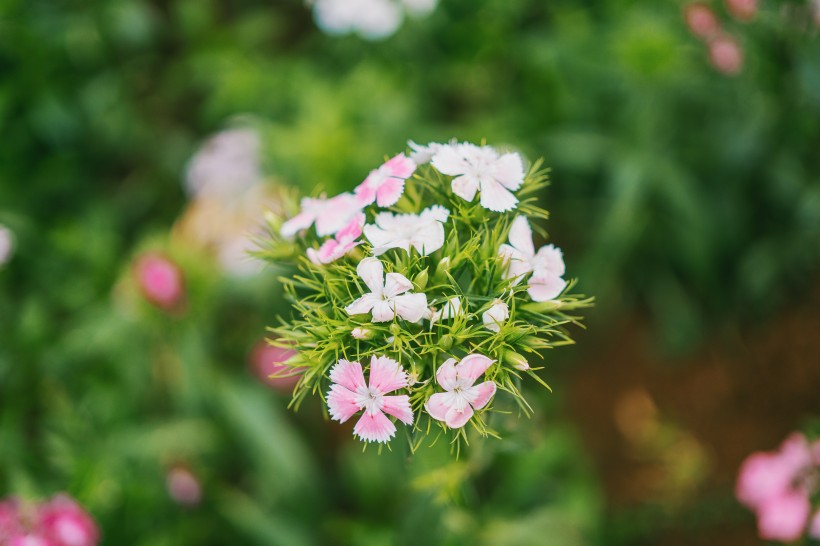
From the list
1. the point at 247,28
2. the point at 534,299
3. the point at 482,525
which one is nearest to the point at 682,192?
the point at 482,525

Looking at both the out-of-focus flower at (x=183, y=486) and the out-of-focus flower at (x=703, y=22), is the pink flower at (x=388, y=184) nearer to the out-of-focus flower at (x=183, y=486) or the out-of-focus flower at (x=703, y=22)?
the out-of-focus flower at (x=183, y=486)

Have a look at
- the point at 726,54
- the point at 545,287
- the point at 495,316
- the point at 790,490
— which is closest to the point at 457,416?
the point at 495,316

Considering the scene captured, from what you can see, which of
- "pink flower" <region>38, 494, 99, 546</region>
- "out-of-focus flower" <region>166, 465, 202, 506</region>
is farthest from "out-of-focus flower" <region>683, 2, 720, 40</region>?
"pink flower" <region>38, 494, 99, 546</region>

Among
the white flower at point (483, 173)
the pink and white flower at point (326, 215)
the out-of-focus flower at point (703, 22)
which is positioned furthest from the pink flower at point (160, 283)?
the out-of-focus flower at point (703, 22)

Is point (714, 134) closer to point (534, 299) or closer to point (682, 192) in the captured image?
point (682, 192)

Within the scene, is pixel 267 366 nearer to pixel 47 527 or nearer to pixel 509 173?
pixel 47 527
